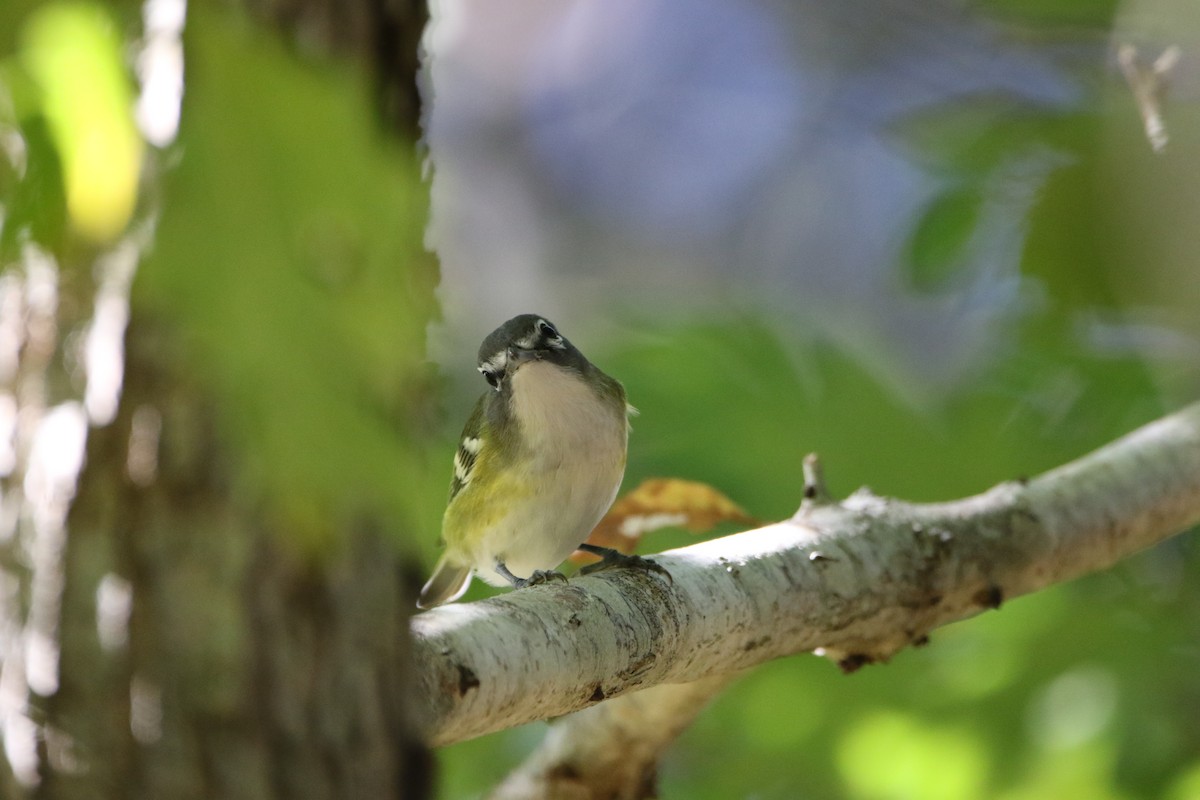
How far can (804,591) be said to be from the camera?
2.36m

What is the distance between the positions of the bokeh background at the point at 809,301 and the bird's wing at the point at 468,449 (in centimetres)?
9

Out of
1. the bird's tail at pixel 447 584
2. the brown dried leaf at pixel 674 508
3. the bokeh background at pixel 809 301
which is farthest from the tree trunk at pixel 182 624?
the bird's tail at pixel 447 584

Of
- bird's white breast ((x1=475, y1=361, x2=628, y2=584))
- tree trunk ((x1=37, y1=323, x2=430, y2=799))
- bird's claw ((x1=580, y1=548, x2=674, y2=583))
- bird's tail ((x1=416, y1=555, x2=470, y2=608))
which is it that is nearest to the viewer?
tree trunk ((x1=37, y1=323, x2=430, y2=799))

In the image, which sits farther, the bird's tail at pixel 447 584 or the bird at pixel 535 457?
the bird's tail at pixel 447 584

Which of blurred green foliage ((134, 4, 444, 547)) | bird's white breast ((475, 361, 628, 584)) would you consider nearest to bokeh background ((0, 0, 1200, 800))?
blurred green foliage ((134, 4, 444, 547))

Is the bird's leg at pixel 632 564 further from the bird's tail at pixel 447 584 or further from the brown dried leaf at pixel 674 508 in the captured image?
the bird's tail at pixel 447 584

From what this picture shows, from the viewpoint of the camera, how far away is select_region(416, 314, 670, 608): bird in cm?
322

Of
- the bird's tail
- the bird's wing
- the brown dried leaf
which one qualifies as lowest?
the brown dried leaf

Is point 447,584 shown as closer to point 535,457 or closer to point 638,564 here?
point 535,457

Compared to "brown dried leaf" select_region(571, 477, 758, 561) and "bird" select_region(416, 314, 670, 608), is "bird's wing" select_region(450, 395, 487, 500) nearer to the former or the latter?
"bird" select_region(416, 314, 670, 608)

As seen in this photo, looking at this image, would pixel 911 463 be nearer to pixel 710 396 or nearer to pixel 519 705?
pixel 710 396

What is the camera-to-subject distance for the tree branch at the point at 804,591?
5.87 ft

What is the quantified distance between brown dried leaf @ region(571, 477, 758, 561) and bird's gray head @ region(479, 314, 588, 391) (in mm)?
509

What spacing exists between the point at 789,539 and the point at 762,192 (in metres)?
6.63
